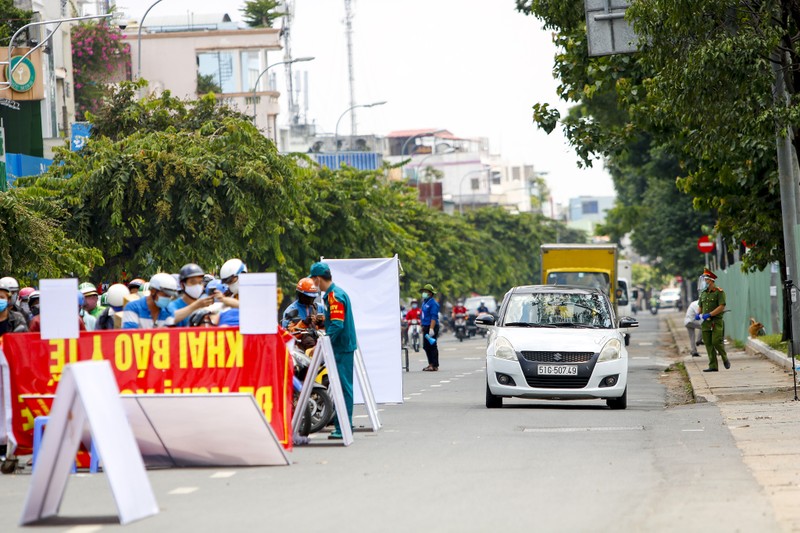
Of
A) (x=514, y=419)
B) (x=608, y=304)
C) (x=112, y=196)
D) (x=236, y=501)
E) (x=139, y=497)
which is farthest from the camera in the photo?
(x=112, y=196)

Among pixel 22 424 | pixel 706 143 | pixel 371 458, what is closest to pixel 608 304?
pixel 706 143

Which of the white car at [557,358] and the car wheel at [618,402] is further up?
the white car at [557,358]

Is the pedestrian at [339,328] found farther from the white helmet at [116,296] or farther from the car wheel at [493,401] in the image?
the car wheel at [493,401]

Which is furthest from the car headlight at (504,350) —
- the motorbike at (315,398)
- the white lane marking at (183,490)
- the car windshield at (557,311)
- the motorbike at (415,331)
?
the motorbike at (415,331)

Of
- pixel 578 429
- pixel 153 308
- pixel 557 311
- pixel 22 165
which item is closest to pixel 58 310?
pixel 153 308

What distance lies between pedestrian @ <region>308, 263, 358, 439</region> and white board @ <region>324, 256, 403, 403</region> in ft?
11.7

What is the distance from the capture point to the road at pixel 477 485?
896 cm

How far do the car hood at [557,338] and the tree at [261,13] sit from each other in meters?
73.8

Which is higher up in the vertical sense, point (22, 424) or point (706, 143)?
point (706, 143)

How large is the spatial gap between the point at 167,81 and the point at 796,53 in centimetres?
7222

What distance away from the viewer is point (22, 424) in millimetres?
13234

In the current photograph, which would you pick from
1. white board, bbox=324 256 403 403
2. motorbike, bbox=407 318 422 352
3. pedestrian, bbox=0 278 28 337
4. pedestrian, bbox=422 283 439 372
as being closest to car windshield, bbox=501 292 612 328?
white board, bbox=324 256 403 403

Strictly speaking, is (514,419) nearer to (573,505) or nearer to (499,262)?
(573,505)

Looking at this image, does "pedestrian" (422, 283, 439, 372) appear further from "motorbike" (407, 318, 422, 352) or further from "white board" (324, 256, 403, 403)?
"white board" (324, 256, 403, 403)
